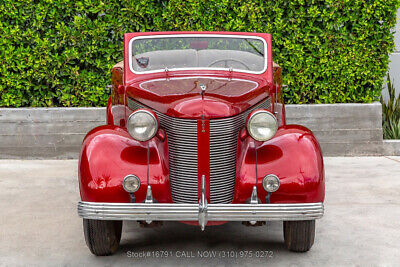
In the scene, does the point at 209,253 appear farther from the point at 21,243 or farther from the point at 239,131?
the point at 21,243

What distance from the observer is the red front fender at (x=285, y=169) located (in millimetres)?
4023

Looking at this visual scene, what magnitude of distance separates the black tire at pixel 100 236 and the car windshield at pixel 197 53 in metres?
1.49

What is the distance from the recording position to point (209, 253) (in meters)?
4.47

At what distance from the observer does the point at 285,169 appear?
406cm

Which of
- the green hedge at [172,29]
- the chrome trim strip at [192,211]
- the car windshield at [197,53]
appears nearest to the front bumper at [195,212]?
the chrome trim strip at [192,211]

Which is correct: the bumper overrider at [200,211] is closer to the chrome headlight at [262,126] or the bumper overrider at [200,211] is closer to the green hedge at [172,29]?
the chrome headlight at [262,126]

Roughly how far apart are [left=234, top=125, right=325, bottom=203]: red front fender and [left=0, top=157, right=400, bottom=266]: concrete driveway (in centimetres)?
54

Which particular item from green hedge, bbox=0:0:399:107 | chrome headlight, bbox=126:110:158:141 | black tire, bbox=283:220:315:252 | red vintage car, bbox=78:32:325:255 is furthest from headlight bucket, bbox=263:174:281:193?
green hedge, bbox=0:0:399:107

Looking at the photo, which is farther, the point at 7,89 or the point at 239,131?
the point at 7,89

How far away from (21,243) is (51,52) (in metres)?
4.03

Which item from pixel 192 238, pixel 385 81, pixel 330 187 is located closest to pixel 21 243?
pixel 192 238

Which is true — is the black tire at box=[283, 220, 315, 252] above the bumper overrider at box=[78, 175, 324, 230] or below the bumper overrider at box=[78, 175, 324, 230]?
below

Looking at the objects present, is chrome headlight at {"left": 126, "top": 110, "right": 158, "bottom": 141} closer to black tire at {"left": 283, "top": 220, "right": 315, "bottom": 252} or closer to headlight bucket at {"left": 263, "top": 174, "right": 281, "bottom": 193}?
headlight bucket at {"left": 263, "top": 174, "right": 281, "bottom": 193}

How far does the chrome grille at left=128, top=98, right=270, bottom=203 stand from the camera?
13.5ft
